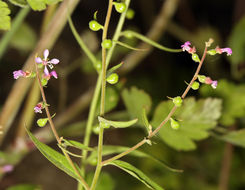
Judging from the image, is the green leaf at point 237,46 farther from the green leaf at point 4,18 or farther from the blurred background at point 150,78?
the green leaf at point 4,18

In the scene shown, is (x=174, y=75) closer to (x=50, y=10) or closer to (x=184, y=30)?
(x=184, y=30)

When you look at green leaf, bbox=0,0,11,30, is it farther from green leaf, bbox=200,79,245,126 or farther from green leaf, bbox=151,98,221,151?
green leaf, bbox=200,79,245,126

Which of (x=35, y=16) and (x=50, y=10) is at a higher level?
(x=35, y=16)

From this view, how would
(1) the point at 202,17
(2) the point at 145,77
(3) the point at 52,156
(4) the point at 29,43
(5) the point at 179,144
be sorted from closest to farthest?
1. (3) the point at 52,156
2. (5) the point at 179,144
3. (4) the point at 29,43
4. (2) the point at 145,77
5. (1) the point at 202,17

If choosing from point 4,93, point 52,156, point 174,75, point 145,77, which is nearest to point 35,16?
point 4,93

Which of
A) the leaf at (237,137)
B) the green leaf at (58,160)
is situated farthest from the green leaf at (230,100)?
the green leaf at (58,160)

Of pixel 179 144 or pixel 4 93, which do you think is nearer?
pixel 179 144

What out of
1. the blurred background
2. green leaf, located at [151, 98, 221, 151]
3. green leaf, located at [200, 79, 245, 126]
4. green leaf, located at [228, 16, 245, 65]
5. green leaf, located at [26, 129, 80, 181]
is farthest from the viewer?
the blurred background

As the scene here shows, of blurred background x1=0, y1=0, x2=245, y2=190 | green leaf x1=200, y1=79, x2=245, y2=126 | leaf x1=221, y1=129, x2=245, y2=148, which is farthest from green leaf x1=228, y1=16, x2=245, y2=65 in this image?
leaf x1=221, y1=129, x2=245, y2=148
